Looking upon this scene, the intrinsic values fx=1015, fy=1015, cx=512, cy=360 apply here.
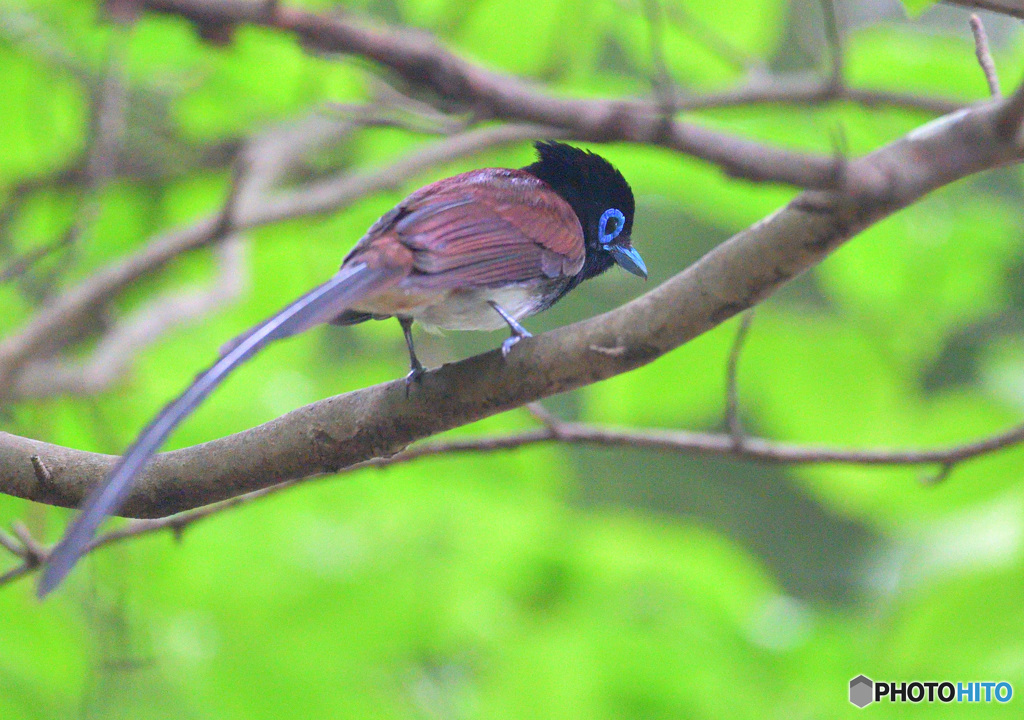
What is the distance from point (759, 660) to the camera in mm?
3150

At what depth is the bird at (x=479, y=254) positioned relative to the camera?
168cm

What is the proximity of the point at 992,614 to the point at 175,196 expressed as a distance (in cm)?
387

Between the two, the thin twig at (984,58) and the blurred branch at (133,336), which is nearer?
the thin twig at (984,58)

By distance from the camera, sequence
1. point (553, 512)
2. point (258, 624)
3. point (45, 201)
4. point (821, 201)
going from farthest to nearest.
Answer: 1. point (45, 201)
2. point (553, 512)
3. point (258, 624)
4. point (821, 201)

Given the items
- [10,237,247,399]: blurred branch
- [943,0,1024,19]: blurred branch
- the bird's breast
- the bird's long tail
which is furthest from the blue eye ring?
[10,237,247,399]: blurred branch

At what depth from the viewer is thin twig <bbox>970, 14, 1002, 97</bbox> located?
1.66 m

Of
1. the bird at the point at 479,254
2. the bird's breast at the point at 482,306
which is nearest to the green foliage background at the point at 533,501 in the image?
the bird at the point at 479,254

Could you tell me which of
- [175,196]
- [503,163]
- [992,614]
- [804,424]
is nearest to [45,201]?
[175,196]

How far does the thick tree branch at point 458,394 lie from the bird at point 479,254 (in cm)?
6

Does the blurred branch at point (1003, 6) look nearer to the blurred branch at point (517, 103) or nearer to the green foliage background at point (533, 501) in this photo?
the blurred branch at point (517, 103)

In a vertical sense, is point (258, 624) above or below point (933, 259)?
below

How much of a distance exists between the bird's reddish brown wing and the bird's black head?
0.16m

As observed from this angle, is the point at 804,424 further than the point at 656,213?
No

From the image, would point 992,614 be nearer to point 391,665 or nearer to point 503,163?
point 391,665
